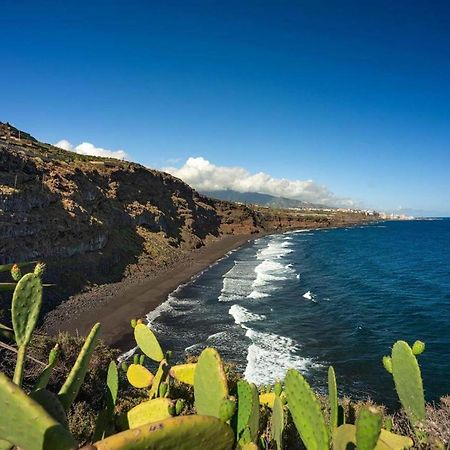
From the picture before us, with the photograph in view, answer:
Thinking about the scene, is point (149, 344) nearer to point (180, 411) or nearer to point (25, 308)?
point (180, 411)

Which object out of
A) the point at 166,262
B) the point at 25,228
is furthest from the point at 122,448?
the point at 166,262

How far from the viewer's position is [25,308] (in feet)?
12.6

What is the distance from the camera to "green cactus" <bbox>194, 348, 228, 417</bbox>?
3557 mm

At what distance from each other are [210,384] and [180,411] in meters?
0.82

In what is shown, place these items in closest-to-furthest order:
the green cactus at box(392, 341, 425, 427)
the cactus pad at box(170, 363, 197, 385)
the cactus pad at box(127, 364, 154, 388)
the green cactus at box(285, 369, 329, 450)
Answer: the green cactus at box(285, 369, 329, 450), the green cactus at box(392, 341, 425, 427), the cactus pad at box(170, 363, 197, 385), the cactus pad at box(127, 364, 154, 388)

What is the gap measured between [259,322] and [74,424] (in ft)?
79.8

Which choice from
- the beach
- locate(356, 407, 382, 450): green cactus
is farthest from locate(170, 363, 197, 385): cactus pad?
the beach

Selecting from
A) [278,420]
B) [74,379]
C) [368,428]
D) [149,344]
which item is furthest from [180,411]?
[149,344]

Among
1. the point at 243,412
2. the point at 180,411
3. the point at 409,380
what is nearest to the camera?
the point at 243,412

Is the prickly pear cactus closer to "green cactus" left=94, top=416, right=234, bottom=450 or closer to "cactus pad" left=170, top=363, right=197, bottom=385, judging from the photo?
"green cactus" left=94, top=416, right=234, bottom=450

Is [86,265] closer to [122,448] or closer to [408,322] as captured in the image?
[408,322]

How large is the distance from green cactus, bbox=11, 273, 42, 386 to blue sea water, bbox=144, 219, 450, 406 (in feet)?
61.6

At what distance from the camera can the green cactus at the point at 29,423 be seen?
2.19m

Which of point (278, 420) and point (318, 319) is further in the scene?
point (318, 319)
